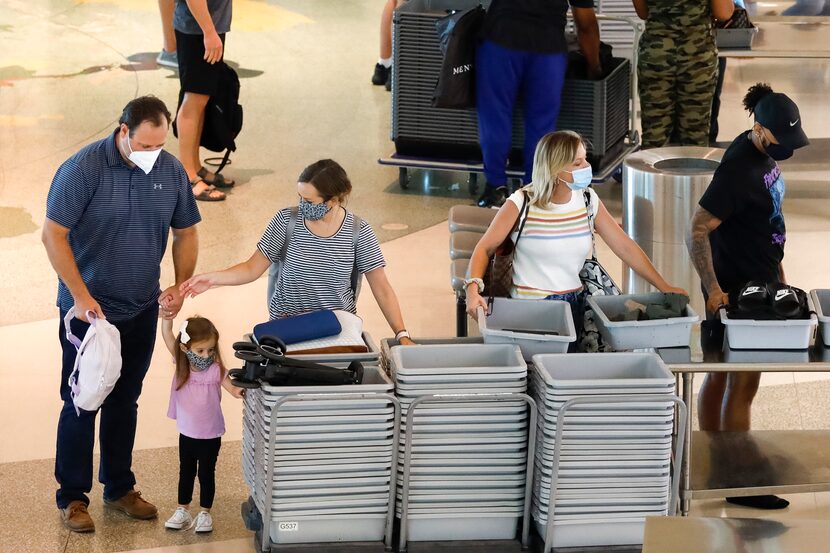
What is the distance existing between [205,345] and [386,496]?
2.89ft

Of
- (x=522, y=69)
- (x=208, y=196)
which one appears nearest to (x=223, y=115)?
(x=208, y=196)

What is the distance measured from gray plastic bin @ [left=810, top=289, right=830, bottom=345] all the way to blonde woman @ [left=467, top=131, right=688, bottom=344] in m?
0.52

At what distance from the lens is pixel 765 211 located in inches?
187

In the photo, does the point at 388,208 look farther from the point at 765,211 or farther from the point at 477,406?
the point at 477,406

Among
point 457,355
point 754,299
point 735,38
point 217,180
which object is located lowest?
point 217,180

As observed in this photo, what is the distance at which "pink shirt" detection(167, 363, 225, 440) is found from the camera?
4.52m

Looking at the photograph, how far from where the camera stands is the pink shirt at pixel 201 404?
4523 mm

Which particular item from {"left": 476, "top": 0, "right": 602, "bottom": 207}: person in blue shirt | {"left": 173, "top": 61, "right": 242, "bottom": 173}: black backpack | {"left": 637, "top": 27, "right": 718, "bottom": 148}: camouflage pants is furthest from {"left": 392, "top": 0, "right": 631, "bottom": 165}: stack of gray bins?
{"left": 173, "top": 61, "right": 242, "bottom": 173}: black backpack

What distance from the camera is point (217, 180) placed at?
28.4ft

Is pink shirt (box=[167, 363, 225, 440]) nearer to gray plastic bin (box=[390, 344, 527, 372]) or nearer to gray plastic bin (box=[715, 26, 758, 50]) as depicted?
gray plastic bin (box=[390, 344, 527, 372])

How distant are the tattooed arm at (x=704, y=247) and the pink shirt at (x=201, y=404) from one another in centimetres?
177

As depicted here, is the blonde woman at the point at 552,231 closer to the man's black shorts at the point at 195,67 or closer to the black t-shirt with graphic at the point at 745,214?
the black t-shirt with graphic at the point at 745,214

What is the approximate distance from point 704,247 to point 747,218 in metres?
0.21

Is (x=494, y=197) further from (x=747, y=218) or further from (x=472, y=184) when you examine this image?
(x=747, y=218)
